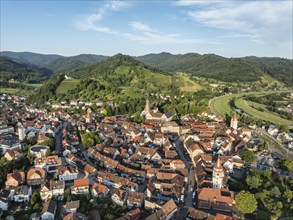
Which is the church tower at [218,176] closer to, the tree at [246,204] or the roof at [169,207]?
the tree at [246,204]

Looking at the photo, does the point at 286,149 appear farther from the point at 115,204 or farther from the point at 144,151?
the point at 115,204

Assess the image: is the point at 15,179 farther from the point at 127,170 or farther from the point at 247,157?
the point at 247,157

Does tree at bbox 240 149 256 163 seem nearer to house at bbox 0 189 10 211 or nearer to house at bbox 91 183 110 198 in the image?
house at bbox 91 183 110 198

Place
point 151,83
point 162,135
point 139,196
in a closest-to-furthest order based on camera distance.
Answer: point 139,196
point 162,135
point 151,83

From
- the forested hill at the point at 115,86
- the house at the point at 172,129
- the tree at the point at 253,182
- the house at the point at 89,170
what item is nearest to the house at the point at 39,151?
the house at the point at 89,170

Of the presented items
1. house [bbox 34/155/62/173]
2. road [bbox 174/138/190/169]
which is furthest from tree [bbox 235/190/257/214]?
house [bbox 34/155/62/173]

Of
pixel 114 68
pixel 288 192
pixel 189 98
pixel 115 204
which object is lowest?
pixel 115 204

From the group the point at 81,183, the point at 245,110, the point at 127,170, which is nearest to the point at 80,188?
the point at 81,183

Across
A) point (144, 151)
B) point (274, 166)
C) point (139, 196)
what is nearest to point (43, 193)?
point (139, 196)
